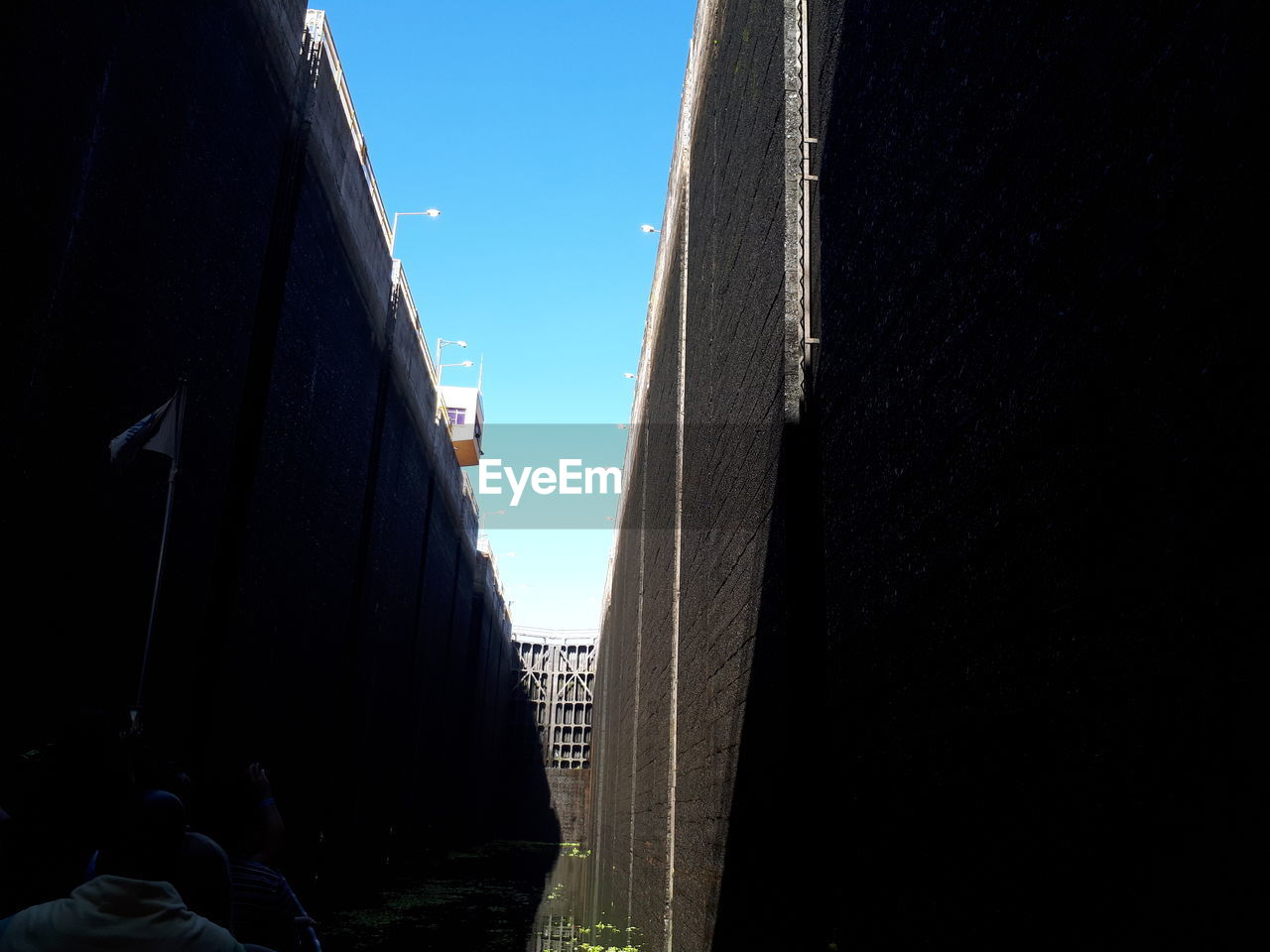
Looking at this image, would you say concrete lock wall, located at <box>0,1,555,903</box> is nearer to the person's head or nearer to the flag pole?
the flag pole

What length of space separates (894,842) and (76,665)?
18.0ft

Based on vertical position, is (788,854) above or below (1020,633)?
below

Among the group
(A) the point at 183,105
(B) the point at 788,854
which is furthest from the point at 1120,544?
(A) the point at 183,105

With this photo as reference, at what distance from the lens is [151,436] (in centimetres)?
681

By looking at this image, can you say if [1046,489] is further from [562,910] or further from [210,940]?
[562,910]

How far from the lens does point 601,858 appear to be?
729 inches

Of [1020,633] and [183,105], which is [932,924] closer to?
[1020,633]

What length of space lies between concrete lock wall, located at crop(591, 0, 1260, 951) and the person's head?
1.63m

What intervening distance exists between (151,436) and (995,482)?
19.8ft

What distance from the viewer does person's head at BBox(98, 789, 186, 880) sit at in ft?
6.84

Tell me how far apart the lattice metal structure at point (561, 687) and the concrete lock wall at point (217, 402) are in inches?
760

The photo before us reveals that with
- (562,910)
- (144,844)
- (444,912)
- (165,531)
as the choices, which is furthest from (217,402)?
(562,910)

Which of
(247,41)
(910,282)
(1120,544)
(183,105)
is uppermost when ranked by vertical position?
(247,41)

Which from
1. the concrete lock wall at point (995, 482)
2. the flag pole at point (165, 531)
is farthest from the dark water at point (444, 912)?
the concrete lock wall at point (995, 482)
